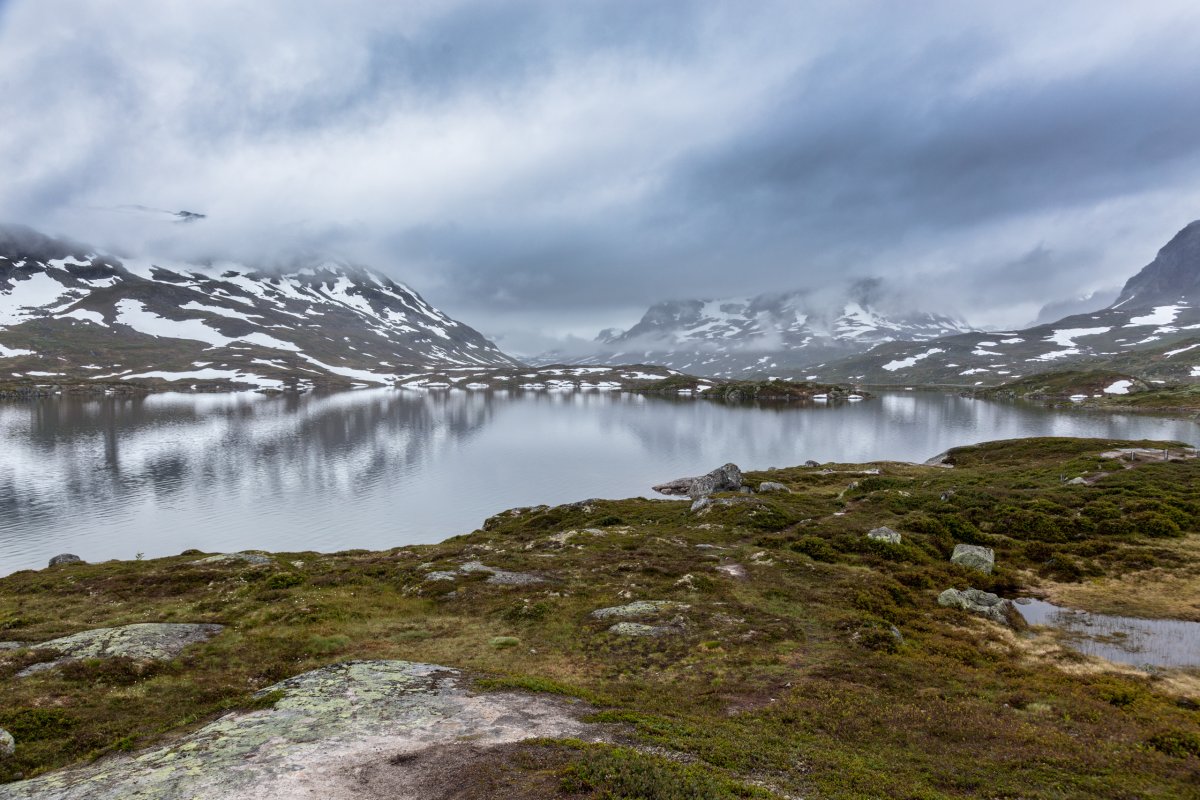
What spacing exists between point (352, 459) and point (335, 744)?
86.5 m

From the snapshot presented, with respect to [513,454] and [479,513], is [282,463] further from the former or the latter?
[479,513]

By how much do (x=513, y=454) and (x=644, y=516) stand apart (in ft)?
183

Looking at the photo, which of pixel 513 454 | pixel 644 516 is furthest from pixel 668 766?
pixel 513 454

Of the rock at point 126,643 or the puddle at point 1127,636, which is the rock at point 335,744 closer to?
the rock at point 126,643

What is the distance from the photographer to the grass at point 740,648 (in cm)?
1275

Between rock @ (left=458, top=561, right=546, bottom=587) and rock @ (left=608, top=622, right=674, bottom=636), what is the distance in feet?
26.4

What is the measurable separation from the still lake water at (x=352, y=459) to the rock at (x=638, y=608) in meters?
31.6

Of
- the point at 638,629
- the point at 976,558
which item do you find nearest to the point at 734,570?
the point at 638,629

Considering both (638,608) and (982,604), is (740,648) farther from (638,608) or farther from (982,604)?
(982,604)

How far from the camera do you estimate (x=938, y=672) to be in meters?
19.3

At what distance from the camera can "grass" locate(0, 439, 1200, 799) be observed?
12.8 meters

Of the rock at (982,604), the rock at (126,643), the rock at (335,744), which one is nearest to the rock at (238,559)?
the rock at (126,643)

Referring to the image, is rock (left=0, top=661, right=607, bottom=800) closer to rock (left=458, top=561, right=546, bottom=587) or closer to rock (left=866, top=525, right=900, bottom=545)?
rock (left=458, top=561, right=546, bottom=587)

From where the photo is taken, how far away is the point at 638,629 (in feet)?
76.3
